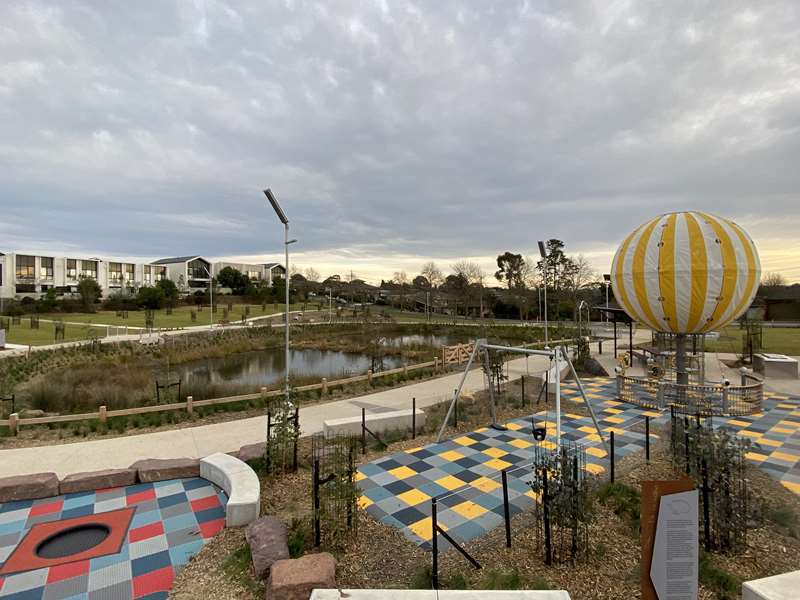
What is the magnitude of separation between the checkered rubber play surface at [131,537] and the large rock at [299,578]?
4.81ft

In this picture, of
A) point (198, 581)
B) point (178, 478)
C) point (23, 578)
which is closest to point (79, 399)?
point (178, 478)

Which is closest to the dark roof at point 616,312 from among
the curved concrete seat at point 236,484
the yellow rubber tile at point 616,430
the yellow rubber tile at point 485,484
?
the yellow rubber tile at point 616,430

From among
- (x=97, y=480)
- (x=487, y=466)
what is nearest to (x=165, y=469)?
(x=97, y=480)

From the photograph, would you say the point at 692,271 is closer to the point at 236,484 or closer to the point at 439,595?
the point at 439,595

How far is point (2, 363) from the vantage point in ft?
64.7

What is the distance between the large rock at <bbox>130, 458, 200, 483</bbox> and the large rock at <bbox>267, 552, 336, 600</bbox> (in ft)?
12.7

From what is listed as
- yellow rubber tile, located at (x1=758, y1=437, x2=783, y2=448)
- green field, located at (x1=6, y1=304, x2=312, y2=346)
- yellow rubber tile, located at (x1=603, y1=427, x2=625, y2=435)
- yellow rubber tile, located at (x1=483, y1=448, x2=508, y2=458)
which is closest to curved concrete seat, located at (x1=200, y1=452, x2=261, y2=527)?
yellow rubber tile, located at (x1=483, y1=448, x2=508, y2=458)

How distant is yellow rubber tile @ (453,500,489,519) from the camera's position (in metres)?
5.95

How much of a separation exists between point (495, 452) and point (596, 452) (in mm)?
2112

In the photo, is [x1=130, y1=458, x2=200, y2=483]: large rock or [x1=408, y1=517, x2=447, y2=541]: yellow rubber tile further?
[x1=130, y1=458, x2=200, y2=483]: large rock

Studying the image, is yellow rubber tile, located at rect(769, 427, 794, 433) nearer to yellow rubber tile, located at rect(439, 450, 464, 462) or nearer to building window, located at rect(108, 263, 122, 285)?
yellow rubber tile, located at rect(439, 450, 464, 462)

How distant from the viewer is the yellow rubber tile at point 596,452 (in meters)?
8.25

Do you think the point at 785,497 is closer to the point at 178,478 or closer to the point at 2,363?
the point at 178,478

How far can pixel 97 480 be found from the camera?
6703 millimetres
